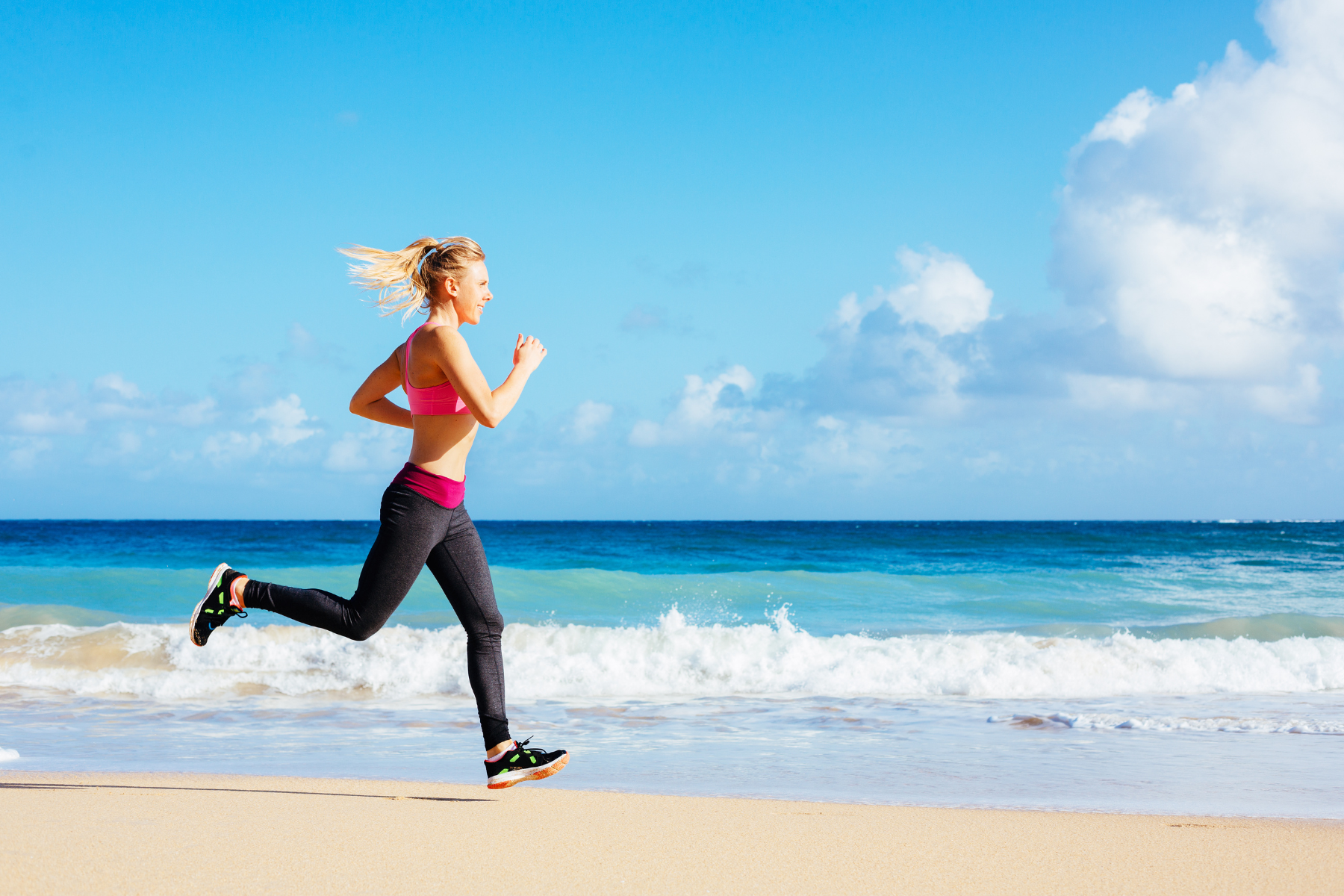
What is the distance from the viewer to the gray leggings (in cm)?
324

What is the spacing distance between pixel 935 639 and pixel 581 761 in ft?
19.9

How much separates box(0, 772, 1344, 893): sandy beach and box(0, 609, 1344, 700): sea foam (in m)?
3.83

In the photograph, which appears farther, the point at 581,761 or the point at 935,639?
the point at 935,639

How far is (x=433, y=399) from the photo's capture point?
3301 mm

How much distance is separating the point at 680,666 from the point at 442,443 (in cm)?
537

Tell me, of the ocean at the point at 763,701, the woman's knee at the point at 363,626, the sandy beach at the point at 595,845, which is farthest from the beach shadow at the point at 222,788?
the woman's knee at the point at 363,626

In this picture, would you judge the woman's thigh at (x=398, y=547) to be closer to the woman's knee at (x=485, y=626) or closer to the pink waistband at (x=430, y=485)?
the pink waistband at (x=430, y=485)

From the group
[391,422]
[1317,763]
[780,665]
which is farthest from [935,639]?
[391,422]

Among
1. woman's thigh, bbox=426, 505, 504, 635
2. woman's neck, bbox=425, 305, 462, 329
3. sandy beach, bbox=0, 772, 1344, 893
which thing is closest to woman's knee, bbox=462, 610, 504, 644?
woman's thigh, bbox=426, 505, 504, 635

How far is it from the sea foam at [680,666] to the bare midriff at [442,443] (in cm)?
447

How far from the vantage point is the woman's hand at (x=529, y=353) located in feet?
10.9

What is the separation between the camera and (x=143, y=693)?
7438mm

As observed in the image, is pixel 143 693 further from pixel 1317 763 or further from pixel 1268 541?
pixel 1268 541

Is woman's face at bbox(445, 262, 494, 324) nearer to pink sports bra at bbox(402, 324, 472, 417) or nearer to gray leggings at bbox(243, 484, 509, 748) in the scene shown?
pink sports bra at bbox(402, 324, 472, 417)
